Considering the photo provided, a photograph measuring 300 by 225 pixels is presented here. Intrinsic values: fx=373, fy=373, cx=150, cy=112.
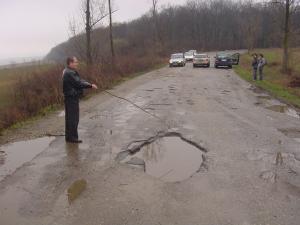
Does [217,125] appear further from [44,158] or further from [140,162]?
[44,158]

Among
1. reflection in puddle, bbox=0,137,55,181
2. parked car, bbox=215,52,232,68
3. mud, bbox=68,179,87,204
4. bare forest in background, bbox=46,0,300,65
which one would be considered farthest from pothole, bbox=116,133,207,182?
bare forest in background, bbox=46,0,300,65

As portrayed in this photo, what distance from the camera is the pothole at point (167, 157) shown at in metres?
6.70

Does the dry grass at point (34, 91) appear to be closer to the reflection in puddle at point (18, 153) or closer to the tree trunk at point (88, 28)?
the tree trunk at point (88, 28)

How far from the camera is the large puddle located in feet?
21.8

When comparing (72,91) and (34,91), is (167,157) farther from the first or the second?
(34,91)

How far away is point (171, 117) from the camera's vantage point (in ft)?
38.3

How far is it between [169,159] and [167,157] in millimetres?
139

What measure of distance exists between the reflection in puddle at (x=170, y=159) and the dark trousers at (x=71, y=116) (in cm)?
167

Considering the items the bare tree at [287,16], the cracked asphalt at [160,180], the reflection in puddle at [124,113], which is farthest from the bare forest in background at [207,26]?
the cracked asphalt at [160,180]

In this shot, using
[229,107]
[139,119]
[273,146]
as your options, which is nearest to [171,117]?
[139,119]

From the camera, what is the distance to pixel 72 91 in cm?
836

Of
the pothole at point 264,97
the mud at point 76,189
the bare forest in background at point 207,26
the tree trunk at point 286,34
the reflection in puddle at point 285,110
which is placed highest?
the bare forest in background at point 207,26

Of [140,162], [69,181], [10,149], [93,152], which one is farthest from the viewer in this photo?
[10,149]

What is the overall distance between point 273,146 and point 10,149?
5.87 metres
